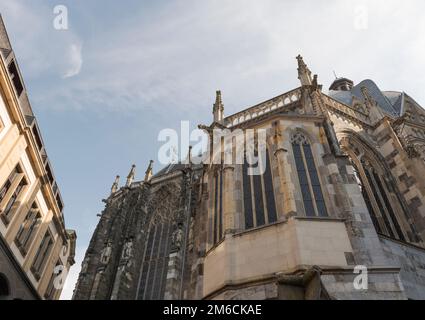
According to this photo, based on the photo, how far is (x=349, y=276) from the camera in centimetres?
832

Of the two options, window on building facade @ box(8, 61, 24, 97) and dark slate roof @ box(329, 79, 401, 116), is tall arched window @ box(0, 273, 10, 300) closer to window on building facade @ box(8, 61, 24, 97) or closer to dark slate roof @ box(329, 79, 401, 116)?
window on building facade @ box(8, 61, 24, 97)

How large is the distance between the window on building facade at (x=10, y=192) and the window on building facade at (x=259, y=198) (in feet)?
29.4

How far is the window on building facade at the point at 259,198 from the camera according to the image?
10484 mm

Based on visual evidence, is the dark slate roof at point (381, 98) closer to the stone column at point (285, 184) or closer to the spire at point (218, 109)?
the spire at point (218, 109)

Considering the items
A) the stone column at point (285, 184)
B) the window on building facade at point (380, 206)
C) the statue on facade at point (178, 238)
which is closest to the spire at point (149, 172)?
the statue on facade at point (178, 238)

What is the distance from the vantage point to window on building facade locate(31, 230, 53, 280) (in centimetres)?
1496

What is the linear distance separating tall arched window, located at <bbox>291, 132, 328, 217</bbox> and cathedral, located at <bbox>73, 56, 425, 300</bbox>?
0.03 meters

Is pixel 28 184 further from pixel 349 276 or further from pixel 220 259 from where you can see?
pixel 349 276

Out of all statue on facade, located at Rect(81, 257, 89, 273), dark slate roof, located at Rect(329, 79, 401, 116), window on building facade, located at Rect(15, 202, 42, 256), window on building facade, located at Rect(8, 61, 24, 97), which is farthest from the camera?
dark slate roof, located at Rect(329, 79, 401, 116)

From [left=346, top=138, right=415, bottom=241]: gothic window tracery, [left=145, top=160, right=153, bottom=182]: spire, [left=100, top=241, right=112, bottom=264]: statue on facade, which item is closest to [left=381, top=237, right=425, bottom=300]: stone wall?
[left=346, top=138, right=415, bottom=241]: gothic window tracery
